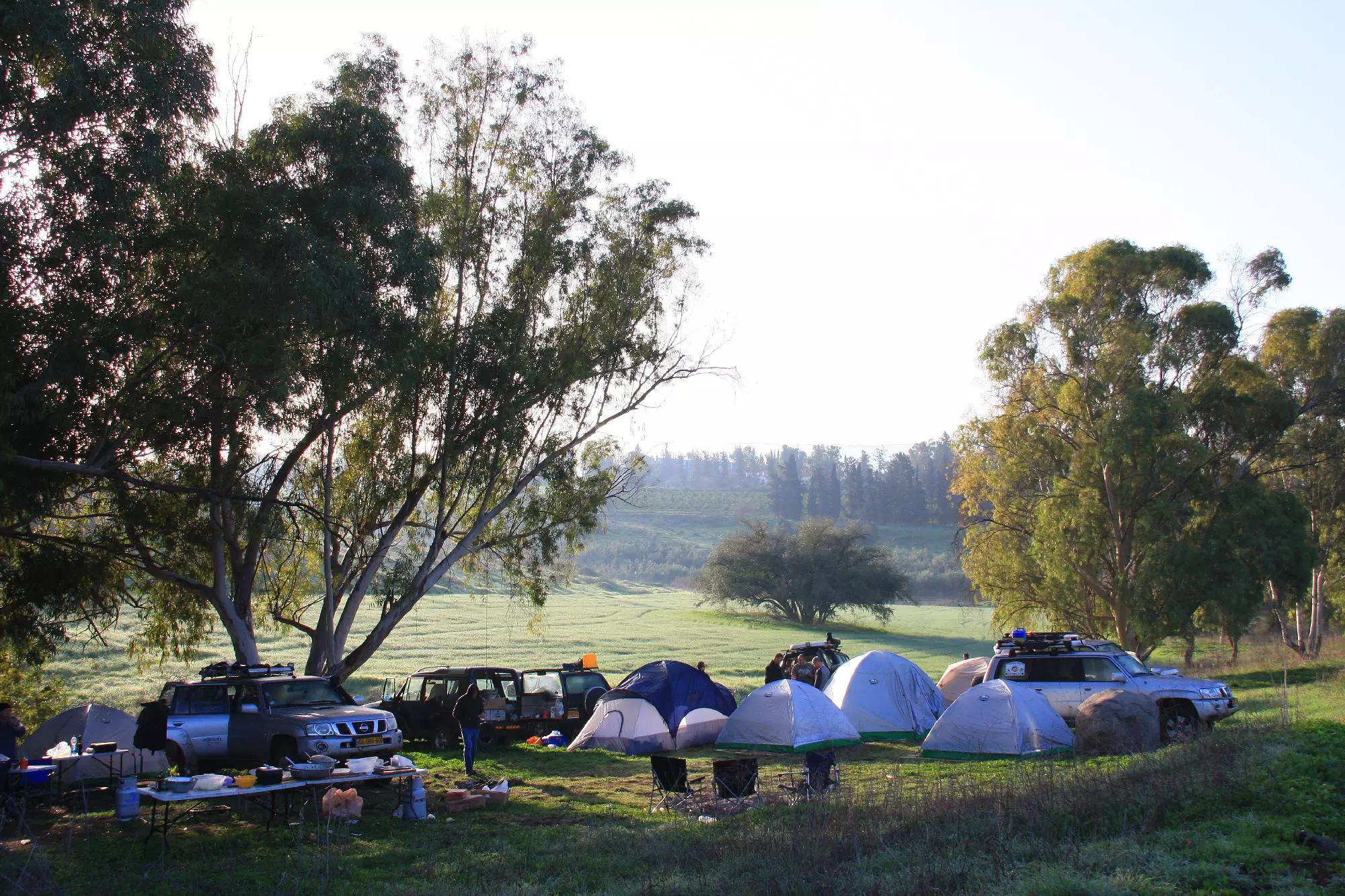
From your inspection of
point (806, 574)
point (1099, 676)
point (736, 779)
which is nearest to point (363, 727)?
point (736, 779)

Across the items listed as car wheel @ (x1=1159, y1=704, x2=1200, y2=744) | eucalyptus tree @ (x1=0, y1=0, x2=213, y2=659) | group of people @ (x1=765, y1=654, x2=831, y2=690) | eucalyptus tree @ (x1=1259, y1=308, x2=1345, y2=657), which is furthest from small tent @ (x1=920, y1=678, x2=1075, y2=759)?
eucalyptus tree @ (x1=1259, y1=308, x2=1345, y2=657)

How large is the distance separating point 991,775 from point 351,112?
1560 centimetres

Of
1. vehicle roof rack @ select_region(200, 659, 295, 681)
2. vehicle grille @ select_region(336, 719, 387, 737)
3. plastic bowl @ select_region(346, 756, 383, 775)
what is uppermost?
vehicle roof rack @ select_region(200, 659, 295, 681)

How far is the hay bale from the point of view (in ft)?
50.3

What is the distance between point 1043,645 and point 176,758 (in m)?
15.6

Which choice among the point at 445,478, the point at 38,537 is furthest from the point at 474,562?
the point at 38,537

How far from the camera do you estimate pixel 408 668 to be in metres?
39.1

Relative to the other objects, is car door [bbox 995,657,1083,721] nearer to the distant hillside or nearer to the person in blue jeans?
the person in blue jeans

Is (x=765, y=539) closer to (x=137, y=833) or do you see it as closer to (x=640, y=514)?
(x=137, y=833)

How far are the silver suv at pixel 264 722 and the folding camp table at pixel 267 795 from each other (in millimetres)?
819

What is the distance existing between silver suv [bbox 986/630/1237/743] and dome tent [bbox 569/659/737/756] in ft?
19.3

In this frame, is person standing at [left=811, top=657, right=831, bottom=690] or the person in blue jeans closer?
the person in blue jeans

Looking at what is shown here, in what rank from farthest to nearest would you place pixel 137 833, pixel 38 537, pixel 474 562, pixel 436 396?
pixel 474 562 → pixel 436 396 → pixel 38 537 → pixel 137 833

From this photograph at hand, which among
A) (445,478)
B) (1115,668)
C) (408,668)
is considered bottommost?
(408,668)
